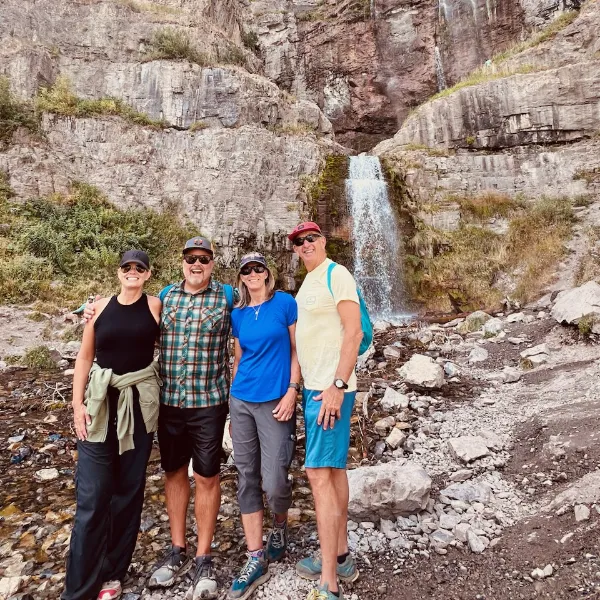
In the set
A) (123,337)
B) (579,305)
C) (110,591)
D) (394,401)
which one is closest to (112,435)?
(123,337)

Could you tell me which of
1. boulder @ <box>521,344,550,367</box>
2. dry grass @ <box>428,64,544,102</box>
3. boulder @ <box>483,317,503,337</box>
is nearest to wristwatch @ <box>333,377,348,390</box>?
boulder @ <box>521,344,550,367</box>

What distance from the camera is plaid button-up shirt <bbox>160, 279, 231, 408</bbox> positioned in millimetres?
3039

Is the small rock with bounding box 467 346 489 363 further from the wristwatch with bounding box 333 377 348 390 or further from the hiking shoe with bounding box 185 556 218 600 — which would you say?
the hiking shoe with bounding box 185 556 218 600

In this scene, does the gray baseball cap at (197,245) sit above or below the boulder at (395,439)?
above

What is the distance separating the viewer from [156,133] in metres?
17.4

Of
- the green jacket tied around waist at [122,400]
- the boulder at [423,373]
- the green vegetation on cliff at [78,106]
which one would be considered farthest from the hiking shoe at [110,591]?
the green vegetation on cliff at [78,106]

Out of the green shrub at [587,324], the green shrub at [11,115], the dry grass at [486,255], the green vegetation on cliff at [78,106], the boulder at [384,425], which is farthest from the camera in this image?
the green vegetation on cliff at [78,106]

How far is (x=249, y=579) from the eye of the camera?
9.16 feet

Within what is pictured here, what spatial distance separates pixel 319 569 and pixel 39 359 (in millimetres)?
8639

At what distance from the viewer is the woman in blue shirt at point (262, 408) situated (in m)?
2.90

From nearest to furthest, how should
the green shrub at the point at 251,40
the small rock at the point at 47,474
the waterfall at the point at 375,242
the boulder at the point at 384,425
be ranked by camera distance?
the small rock at the point at 47,474 < the boulder at the point at 384,425 < the waterfall at the point at 375,242 < the green shrub at the point at 251,40

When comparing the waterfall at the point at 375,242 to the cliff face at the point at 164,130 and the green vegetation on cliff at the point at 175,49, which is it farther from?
the green vegetation on cliff at the point at 175,49

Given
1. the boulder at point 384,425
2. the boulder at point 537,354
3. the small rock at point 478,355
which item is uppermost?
the boulder at point 384,425

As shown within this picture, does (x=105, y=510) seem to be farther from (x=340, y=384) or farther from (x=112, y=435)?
(x=340, y=384)
